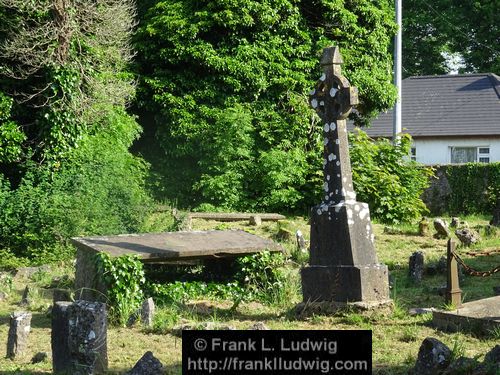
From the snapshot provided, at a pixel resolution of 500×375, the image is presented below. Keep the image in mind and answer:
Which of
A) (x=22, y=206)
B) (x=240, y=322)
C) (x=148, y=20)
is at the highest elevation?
(x=148, y=20)

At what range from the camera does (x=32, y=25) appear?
18094mm

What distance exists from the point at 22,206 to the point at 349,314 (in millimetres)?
8855

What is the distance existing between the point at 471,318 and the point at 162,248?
4.17 metres

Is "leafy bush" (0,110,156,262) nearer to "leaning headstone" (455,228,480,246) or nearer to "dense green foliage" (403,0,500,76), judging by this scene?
"leaning headstone" (455,228,480,246)

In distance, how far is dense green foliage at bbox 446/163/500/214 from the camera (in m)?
25.6

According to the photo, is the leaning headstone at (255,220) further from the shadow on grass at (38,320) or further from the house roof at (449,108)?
the house roof at (449,108)

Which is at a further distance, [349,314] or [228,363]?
[349,314]

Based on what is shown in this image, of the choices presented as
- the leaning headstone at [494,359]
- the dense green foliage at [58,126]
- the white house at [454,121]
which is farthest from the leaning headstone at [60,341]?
the white house at [454,121]

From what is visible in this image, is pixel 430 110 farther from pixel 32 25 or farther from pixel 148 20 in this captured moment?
pixel 32 25

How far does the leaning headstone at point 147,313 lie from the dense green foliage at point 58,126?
19.9 feet

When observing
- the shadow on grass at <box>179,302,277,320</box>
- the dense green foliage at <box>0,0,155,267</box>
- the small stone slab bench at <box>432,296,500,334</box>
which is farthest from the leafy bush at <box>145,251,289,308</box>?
the dense green foliage at <box>0,0,155,267</box>

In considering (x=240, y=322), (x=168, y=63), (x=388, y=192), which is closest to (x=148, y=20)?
(x=168, y=63)

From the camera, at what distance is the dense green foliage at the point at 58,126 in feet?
52.8

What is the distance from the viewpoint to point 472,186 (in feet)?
84.4
